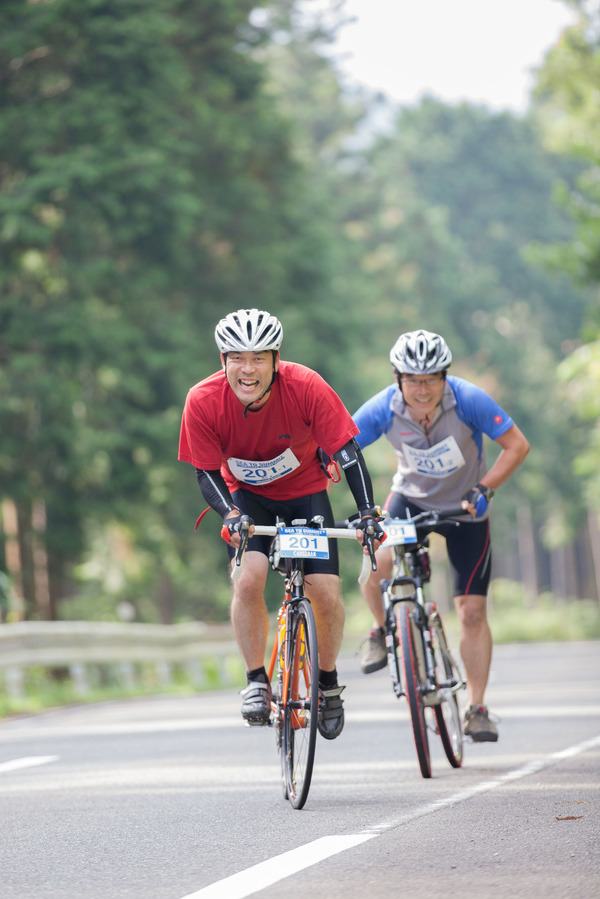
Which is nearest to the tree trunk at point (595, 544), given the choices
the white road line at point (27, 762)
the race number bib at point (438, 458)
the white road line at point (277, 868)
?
the white road line at point (27, 762)

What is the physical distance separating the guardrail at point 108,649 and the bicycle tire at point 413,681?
8.35 m

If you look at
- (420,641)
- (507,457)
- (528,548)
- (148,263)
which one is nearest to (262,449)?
(420,641)

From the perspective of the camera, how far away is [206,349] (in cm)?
2708

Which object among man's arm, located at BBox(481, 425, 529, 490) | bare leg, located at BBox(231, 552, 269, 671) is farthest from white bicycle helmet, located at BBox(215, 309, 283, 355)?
man's arm, located at BBox(481, 425, 529, 490)

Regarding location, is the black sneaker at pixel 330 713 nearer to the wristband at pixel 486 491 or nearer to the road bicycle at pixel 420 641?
the road bicycle at pixel 420 641

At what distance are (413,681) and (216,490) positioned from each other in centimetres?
144

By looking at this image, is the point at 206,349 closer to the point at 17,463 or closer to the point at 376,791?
the point at 17,463

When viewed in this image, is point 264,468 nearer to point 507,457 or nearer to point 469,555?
point 507,457

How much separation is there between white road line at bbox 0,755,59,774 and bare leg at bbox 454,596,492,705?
255 cm

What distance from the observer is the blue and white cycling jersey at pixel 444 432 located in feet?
27.3

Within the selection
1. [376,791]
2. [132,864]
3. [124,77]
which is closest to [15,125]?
[124,77]

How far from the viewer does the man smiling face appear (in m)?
6.88

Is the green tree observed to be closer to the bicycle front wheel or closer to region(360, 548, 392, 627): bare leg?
region(360, 548, 392, 627): bare leg

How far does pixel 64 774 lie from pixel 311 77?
5552 cm
